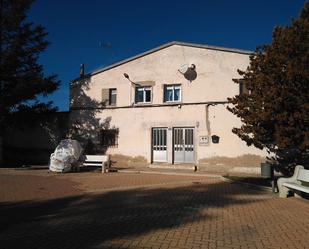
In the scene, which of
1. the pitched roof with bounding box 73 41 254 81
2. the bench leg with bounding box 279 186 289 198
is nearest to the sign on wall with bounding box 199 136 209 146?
the pitched roof with bounding box 73 41 254 81

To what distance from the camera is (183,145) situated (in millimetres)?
22078

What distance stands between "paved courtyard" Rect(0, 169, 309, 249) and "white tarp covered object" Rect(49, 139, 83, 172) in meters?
6.26

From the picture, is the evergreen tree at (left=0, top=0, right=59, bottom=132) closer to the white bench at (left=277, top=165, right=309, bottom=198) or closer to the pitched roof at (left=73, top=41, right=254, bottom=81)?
the pitched roof at (left=73, top=41, right=254, bottom=81)

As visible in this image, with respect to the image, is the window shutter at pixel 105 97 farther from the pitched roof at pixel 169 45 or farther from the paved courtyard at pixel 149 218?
the paved courtyard at pixel 149 218

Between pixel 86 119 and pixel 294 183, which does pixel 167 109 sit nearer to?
pixel 86 119

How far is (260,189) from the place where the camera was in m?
13.1

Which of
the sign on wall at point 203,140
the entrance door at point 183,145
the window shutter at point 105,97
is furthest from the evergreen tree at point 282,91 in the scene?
the window shutter at point 105,97

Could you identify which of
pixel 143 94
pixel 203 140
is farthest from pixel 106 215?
pixel 143 94

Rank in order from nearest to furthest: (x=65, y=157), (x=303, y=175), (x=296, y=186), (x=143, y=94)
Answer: (x=296, y=186), (x=303, y=175), (x=65, y=157), (x=143, y=94)

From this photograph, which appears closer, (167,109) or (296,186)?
(296,186)

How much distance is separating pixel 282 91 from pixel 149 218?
21.3 ft

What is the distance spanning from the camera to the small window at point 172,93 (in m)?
22.6

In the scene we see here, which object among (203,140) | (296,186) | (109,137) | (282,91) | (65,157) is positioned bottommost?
(296,186)

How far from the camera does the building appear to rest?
21078 mm
